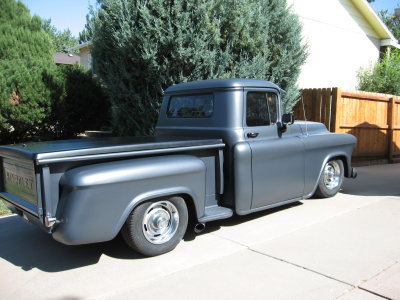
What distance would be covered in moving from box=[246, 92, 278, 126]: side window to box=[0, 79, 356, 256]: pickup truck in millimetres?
13

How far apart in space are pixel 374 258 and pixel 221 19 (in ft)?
18.8

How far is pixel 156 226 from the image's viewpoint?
159 inches

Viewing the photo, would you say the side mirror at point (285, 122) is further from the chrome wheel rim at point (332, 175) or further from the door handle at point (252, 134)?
the chrome wheel rim at point (332, 175)

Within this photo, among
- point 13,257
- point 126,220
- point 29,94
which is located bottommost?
point 13,257

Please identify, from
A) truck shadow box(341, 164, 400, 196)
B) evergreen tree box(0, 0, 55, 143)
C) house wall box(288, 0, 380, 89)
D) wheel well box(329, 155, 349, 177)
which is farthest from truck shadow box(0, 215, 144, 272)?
house wall box(288, 0, 380, 89)

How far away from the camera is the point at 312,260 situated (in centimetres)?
389

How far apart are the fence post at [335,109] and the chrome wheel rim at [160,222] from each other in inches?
257

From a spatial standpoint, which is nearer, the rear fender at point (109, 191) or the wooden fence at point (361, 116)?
the rear fender at point (109, 191)

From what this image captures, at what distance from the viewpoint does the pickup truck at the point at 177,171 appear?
3459 millimetres

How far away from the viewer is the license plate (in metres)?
3.60

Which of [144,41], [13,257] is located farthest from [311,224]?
[144,41]

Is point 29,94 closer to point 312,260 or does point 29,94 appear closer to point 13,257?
point 13,257

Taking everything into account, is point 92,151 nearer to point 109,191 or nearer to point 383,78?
point 109,191

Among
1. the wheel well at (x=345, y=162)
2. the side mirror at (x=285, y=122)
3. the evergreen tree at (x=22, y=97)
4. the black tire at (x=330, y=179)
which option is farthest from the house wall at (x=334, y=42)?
the side mirror at (x=285, y=122)
